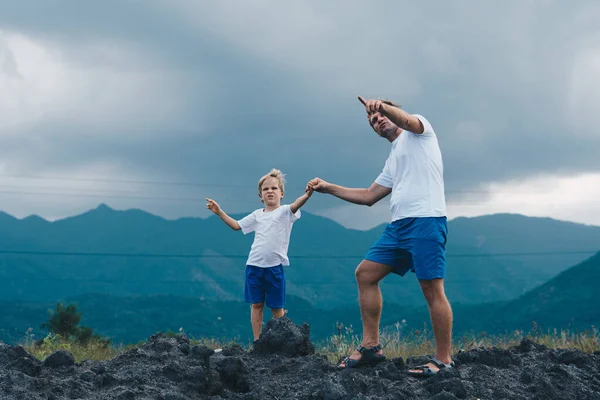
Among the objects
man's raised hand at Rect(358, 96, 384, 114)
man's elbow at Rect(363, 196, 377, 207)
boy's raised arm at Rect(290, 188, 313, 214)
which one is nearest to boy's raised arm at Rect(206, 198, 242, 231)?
boy's raised arm at Rect(290, 188, 313, 214)

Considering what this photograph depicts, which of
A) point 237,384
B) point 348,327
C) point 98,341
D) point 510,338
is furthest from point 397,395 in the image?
point 98,341

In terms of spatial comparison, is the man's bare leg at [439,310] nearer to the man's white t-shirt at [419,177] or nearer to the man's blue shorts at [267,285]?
the man's white t-shirt at [419,177]

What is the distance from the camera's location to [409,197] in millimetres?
5980

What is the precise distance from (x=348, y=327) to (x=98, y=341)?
405cm

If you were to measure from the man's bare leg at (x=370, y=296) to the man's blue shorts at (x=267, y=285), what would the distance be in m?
2.22

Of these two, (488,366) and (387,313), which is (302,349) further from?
(387,313)

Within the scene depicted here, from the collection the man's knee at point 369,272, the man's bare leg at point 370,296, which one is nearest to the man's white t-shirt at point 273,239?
the man's bare leg at point 370,296

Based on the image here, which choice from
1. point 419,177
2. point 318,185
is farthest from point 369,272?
point 318,185

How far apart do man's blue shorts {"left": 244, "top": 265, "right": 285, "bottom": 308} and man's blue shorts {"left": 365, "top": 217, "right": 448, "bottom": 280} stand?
2580 mm

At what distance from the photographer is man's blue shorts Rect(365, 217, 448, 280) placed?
5.88 m

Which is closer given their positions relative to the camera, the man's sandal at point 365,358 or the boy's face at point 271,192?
the man's sandal at point 365,358

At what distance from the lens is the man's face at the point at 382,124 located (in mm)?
6281

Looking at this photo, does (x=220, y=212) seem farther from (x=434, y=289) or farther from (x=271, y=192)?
(x=434, y=289)

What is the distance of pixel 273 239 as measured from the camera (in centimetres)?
852
